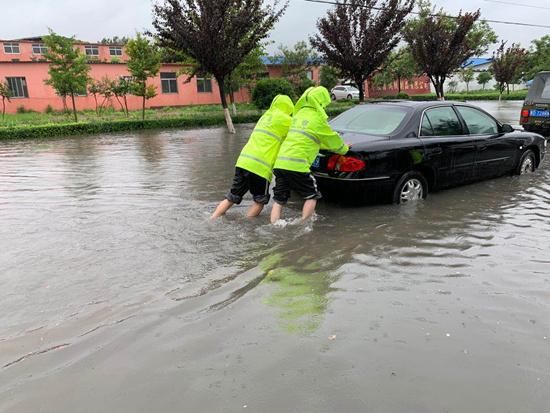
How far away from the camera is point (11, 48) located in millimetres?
38156

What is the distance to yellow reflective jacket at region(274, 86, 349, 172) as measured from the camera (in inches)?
222

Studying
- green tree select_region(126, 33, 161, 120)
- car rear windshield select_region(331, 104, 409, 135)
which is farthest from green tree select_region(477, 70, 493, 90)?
car rear windshield select_region(331, 104, 409, 135)

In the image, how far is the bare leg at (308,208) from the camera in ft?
19.4

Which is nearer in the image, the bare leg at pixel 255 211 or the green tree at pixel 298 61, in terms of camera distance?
the bare leg at pixel 255 211

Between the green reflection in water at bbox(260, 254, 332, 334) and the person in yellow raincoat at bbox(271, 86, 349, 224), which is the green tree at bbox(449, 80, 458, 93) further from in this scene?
the green reflection in water at bbox(260, 254, 332, 334)

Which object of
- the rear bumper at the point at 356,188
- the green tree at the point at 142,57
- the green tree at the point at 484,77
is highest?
the green tree at the point at 142,57

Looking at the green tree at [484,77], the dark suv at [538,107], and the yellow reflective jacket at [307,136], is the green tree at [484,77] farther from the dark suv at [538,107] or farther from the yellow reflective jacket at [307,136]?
the yellow reflective jacket at [307,136]

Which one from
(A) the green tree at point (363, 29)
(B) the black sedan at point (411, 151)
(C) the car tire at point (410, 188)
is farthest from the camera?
(A) the green tree at point (363, 29)

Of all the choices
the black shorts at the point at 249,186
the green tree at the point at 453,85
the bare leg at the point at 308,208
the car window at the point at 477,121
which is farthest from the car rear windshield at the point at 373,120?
the green tree at the point at 453,85

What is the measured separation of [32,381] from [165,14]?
1747 centimetres

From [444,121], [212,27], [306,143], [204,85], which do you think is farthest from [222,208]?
[204,85]

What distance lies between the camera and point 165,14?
18.0 m

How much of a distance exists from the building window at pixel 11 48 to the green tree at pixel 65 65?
747 inches

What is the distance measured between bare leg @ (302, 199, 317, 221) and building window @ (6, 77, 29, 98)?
3225 centimetres
